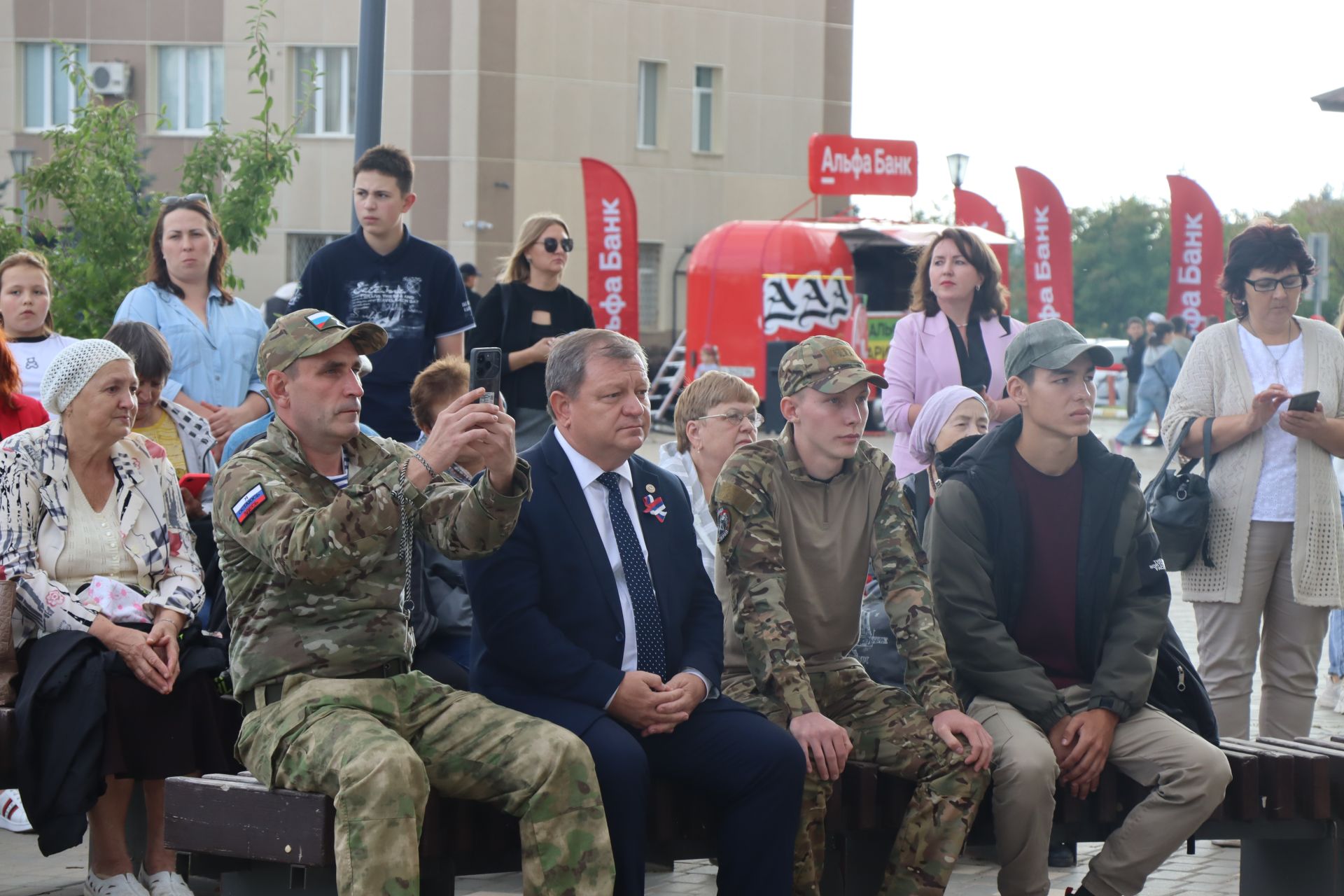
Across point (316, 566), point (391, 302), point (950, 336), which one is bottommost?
point (316, 566)

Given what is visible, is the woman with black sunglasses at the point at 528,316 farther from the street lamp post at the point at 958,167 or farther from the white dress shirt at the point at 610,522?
the street lamp post at the point at 958,167

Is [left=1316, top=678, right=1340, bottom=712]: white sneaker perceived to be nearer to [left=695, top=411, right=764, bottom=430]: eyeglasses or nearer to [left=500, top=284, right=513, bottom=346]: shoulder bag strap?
[left=695, top=411, right=764, bottom=430]: eyeglasses

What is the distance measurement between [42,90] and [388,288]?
31.9m

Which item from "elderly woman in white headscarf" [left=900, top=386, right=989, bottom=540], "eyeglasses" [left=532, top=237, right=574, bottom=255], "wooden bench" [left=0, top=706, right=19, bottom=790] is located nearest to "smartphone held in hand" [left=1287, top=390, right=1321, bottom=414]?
"elderly woman in white headscarf" [left=900, top=386, right=989, bottom=540]

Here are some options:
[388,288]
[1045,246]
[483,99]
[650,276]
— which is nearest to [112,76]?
[483,99]

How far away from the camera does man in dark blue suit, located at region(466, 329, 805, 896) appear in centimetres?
452

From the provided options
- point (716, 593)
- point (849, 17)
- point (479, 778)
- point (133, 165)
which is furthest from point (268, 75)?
point (849, 17)

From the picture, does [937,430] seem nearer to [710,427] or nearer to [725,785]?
[710,427]

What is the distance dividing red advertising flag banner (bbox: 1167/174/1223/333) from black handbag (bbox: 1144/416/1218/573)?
20.6 metres

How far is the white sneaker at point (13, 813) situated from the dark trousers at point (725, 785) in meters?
2.84

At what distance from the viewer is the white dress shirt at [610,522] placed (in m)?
4.80

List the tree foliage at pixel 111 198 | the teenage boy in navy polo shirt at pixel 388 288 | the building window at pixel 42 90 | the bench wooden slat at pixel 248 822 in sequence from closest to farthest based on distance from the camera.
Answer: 1. the bench wooden slat at pixel 248 822
2. the teenage boy in navy polo shirt at pixel 388 288
3. the tree foliage at pixel 111 198
4. the building window at pixel 42 90

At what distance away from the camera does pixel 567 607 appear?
4.74 meters

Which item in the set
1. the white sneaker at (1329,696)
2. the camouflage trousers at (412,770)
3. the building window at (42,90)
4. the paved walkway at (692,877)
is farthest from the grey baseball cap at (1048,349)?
the building window at (42,90)
